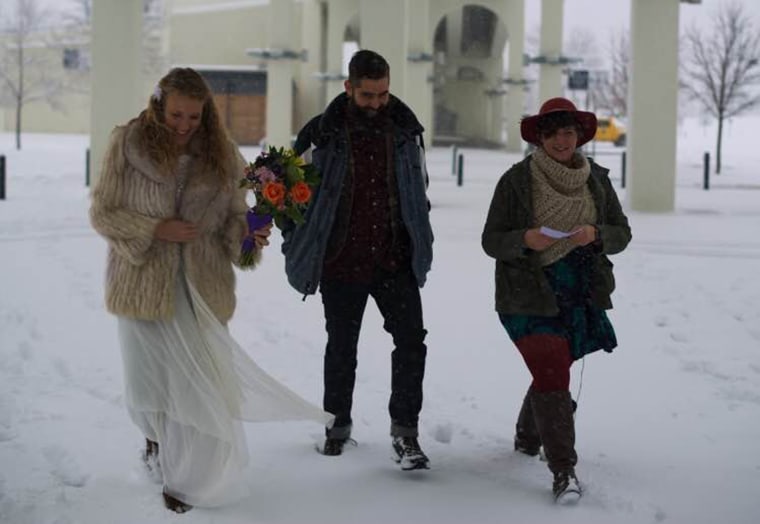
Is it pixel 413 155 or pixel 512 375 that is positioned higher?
pixel 413 155

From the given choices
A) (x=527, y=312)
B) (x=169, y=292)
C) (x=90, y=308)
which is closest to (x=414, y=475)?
(x=527, y=312)

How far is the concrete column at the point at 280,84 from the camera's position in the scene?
29.0 meters

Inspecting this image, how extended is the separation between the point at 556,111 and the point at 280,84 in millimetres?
25147

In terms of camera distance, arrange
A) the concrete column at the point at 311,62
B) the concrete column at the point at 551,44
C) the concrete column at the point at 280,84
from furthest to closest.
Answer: the concrete column at the point at 311,62, the concrete column at the point at 551,44, the concrete column at the point at 280,84

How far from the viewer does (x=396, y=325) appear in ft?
18.4

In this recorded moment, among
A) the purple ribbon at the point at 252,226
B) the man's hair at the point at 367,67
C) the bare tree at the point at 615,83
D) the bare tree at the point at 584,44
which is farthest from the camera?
the bare tree at the point at 584,44

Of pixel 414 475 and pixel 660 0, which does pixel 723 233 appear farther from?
pixel 414 475

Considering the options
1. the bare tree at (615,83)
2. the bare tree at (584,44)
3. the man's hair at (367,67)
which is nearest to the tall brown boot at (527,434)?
the man's hair at (367,67)

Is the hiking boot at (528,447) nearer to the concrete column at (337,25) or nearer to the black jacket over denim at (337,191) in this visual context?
the black jacket over denim at (337,191)

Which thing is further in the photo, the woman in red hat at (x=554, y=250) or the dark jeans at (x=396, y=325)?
the dark jeans at (x=396, y=325)

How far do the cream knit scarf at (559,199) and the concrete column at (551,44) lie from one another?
35976 millimetres

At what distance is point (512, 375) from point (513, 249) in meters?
2.82

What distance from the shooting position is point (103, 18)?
66.9 feet

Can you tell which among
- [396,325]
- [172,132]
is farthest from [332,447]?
[172,132]
